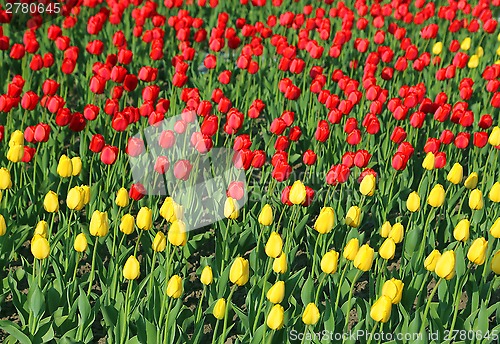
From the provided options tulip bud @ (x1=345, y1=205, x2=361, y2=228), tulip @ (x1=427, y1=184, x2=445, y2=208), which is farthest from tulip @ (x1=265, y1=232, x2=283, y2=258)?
tulip @ (x1=427, y1=184, x2=445, y2=208)

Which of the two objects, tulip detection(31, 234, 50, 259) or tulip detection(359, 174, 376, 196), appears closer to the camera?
tulip detection(31, 234, 50, 259)

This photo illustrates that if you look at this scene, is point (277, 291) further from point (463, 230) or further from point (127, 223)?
point (463, 230)

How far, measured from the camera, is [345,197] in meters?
4.69

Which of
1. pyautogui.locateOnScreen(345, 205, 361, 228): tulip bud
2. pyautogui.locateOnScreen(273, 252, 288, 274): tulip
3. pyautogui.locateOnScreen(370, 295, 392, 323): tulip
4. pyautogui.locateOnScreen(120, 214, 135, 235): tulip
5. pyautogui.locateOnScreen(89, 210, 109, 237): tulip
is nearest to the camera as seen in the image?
pyautogui.locateOnScreen(370, 295, 392, 323): tulip

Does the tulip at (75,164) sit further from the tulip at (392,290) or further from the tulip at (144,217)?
the tulip at (392,290)

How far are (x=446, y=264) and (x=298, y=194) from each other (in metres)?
0.82

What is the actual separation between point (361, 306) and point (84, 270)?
5.12ft

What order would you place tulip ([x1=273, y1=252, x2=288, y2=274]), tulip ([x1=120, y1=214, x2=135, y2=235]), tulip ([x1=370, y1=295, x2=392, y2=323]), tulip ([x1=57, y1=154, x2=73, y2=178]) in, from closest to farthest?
tulip ([x1=370, y1=295, x2=392, y2=323]) → tulip ([x1=273, y1=252, x2=288, y2=274]) → tulip ([x1=120, y1=214, x2=135, y2=235]) → tulip ([x1=57, y1=154, x2=73, y2=178])

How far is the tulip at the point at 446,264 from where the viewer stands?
2.93m

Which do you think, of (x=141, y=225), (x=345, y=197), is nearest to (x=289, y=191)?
(x=141, y=225)

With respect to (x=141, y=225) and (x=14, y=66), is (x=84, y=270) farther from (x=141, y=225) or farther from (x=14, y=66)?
(x=14, y=66)

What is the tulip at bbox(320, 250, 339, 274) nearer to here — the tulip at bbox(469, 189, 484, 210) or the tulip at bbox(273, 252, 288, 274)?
the tulip at bbox(273, 252, 288, 274)

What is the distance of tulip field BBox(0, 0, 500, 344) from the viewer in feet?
10.7

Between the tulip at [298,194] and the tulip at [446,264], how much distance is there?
0.76 meters
